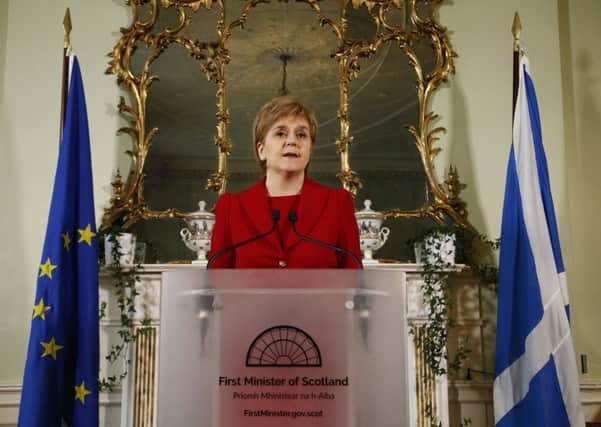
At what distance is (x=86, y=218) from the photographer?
9.38 feet

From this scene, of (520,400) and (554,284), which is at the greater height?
(554,284)

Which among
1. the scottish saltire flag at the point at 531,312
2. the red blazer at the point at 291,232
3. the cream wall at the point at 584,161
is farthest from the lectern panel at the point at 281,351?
the cream wall at the point at 584,161

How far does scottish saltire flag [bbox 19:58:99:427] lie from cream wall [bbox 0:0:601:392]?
442 mm

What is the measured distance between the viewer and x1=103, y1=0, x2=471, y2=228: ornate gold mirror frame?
3.26 metres

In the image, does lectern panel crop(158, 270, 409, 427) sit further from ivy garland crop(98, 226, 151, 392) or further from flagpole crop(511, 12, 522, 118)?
flagpole crop(511, 12, 522, 118)

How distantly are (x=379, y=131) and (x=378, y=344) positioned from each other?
2250mm

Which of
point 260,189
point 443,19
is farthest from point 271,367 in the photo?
point 443,19

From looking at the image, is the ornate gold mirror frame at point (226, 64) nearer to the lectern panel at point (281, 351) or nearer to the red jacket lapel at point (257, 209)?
the red jacket lapel at point (257, 209)

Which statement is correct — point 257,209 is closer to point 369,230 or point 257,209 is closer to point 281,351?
point 281,351

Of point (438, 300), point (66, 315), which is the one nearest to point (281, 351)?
point (66, 315)

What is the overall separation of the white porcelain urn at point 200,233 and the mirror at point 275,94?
116 mm

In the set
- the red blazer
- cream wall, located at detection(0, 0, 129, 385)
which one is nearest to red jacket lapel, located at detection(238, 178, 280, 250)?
the red blazer

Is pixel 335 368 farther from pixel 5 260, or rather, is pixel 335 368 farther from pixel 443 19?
pixel 443 19

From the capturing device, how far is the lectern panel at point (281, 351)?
1.21 m
